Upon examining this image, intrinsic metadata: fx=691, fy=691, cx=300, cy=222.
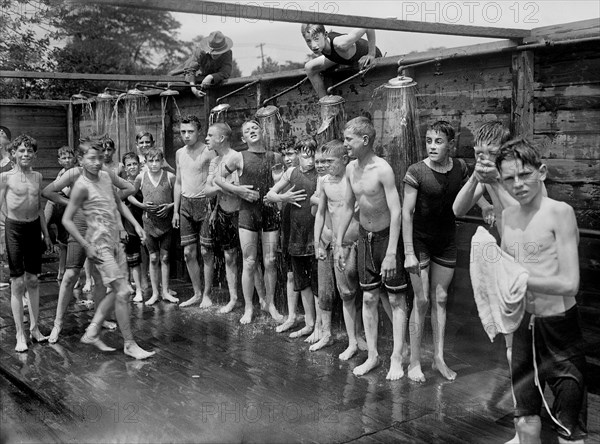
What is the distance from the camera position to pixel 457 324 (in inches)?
244

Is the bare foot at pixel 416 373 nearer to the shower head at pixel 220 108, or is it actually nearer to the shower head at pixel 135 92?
the shower head at pixel 220 108

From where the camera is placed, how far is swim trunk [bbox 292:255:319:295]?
21.5ft

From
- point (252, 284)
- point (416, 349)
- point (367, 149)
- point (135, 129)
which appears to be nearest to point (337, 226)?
point (367, 149)

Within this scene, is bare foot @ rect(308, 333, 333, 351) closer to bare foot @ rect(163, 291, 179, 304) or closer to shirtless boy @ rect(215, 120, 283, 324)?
shirtless boy @ rect(215, 120, 283, 324)

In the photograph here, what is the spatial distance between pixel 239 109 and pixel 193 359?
3.99 m

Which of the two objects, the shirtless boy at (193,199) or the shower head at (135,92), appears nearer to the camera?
the shirtless boy at (193,199)

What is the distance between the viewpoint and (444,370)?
5.44 meters

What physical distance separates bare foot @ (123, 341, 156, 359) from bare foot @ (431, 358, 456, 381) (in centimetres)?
251

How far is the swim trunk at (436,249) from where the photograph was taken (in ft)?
17.9

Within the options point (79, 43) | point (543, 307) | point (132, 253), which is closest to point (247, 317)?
point (132, 253)

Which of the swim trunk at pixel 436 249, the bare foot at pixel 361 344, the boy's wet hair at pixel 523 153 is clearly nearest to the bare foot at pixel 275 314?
the bare foot at pixel 361 344

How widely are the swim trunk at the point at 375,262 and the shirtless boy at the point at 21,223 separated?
121 inches

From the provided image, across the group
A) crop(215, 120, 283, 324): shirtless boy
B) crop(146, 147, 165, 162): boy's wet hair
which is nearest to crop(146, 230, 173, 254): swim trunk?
crop(146, 147, 165, 162): boy's wet hair

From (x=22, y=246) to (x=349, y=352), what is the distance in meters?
3.16
